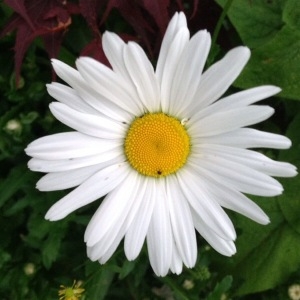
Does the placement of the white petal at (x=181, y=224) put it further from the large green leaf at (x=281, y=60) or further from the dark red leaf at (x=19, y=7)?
the dark red leaf at (x=19, y=7)

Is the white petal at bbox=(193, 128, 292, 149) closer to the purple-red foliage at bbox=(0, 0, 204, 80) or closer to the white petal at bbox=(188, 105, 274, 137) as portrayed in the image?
the white petal at bbox=(188, 105, 274, 137)

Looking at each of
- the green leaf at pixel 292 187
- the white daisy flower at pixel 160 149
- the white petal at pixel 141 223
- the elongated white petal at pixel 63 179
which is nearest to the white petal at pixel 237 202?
the white daisy flower at pixel 160 149

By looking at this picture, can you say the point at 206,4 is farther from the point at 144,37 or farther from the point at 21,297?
the point at 21,297

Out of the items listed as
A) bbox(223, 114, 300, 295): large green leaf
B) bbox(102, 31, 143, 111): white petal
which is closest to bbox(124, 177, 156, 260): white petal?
bbox(102, 31, 143, 111): white petal

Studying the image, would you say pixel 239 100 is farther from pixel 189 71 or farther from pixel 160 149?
pixel 160 149

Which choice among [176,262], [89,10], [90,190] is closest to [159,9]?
[89,10]

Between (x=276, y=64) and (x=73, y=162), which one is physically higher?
(x=73, y=162)
